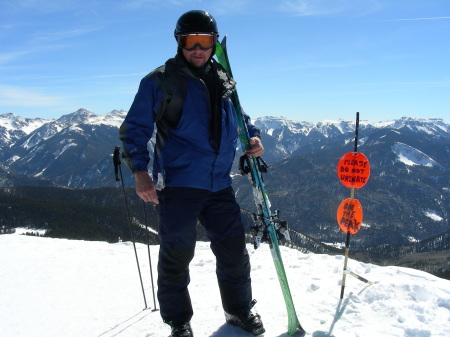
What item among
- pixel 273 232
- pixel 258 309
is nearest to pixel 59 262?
pixel 258 309

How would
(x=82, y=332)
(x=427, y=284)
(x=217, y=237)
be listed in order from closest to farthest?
(x=217, y=237) < (x=82, y=332) < (x=427, y=284)

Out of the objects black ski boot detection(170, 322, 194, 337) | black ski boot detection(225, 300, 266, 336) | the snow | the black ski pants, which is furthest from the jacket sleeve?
the snow

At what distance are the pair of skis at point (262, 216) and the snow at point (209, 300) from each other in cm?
45

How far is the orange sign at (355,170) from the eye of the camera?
624 cm

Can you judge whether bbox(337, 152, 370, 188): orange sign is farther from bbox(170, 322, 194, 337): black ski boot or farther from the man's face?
bbox(170, 322, 194, 337): black ski boot

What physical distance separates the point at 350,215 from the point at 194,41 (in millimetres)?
4094

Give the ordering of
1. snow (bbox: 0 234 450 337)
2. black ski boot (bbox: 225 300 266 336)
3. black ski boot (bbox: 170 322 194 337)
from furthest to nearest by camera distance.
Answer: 1. snow (bbox: 0 234 450 337)
2. black ski boot (bbox: 225 300 266 336)
3. black ski boot (bbox: 170 322 194 337)

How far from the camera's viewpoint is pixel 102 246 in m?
10.9

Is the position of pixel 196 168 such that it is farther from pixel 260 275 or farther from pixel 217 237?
pixel 260 275

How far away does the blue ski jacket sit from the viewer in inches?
154

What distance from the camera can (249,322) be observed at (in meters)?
4.54

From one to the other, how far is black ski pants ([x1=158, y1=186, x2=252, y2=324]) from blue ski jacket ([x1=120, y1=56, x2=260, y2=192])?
0.20 metres

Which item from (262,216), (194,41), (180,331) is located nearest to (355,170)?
(262,216)

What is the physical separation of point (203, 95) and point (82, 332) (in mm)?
3583
